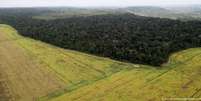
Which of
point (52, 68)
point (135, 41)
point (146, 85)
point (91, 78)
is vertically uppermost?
point (135, 41)

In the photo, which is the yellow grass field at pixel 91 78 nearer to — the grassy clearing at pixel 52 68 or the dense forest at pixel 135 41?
the grassy clearing at pixel 52 68

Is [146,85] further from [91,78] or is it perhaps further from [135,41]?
[135,41]

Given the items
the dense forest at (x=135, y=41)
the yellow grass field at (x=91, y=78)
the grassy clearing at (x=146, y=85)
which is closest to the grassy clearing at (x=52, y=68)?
the yellow grass field at (x=91, y=78)

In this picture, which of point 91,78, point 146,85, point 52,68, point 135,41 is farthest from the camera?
point 135,41

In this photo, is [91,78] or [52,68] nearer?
[91,78]

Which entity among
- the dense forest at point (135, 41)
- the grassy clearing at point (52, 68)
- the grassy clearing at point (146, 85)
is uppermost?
the dense forest at point (135, 41)

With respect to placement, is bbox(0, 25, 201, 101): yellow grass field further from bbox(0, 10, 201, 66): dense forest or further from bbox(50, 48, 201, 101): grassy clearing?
bbox(0, 10, 201, 66): dense forest

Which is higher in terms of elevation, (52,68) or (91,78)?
(91,78)

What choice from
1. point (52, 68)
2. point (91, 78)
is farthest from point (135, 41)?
point (91, 78)

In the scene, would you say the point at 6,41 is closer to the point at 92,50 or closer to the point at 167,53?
the point at 92,50

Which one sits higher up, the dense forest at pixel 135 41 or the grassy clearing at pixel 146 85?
the dense forest at pixel 135 41
